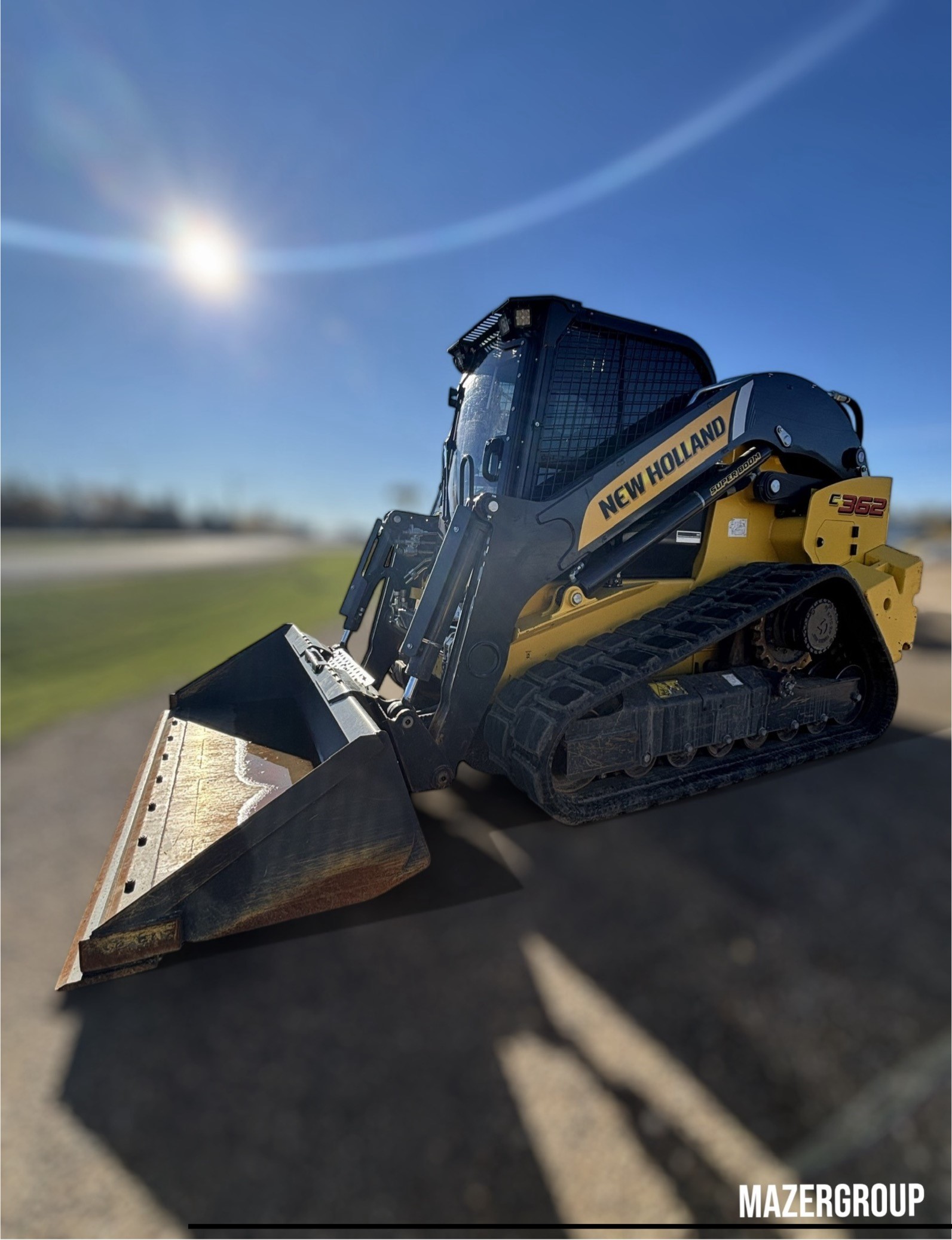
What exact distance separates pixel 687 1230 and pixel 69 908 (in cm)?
283

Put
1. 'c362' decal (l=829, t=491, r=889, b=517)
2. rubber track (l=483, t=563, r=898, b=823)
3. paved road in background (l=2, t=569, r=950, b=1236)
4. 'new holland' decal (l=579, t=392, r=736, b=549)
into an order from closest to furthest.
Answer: paved road in background (l=2, t=569, r=950, b=1236) → rubber track (l=483, t=563, r=898, b=823) → 'new holland' decal (l=579, t=392, r=736, b=549) → 'c362' decal (l=829, t=491, r=889, b=517)

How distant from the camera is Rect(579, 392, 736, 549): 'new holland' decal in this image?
3541 mm

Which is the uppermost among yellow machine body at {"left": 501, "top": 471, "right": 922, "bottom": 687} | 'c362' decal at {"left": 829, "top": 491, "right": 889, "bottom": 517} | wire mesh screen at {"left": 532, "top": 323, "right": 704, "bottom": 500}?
wire mesh screen at {"left": 532, "top": 323, "right": 704, "bottom": 500}

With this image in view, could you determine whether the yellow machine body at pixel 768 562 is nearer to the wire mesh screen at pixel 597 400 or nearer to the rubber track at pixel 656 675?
the rubber track at pixel 656 675

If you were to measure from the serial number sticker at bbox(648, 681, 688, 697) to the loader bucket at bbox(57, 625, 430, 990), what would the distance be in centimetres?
169

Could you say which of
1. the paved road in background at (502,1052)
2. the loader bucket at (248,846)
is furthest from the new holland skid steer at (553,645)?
the paved road in background at (502,1052)

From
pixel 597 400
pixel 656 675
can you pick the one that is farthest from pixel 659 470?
pixel 656 675

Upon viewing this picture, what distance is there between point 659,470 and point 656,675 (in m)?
1.24

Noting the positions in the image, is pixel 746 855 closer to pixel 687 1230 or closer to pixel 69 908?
pixel 687 1230

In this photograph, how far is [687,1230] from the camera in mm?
1579

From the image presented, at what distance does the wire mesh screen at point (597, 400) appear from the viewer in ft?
12.3

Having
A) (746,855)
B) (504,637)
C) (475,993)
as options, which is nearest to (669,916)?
(746,855)

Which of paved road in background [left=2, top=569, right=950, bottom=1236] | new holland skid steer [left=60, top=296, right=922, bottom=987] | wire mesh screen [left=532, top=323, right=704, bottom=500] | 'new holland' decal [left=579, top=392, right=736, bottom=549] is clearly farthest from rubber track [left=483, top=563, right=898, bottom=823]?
wire mesh screen [left=532, top=323, right=704, bottom=500]

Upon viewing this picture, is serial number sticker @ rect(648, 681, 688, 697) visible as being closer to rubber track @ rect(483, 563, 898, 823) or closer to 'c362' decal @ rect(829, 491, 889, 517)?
rubber track @ rect(483, 563, 898, 823)
